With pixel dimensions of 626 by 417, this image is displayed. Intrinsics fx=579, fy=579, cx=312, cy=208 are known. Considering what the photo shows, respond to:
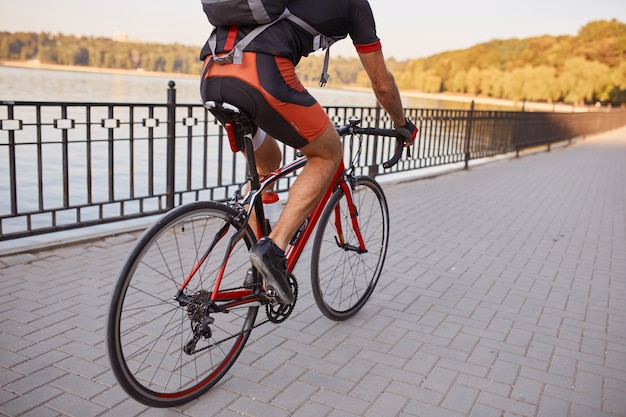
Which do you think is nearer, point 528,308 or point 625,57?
point 528,308

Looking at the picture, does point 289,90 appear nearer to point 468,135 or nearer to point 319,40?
point 319,40

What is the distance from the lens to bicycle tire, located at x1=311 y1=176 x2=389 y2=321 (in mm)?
3425

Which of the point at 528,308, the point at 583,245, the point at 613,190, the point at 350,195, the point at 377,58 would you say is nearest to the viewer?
the point at 377,58

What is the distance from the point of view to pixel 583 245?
246 inches

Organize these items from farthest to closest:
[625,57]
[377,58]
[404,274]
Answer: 1. [625,57]
2. [404,274]
3. [377,58]

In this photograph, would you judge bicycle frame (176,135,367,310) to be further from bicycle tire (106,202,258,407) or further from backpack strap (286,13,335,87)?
backpack strap (286,13,335,87)

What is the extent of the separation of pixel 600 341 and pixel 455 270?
151 centimetres

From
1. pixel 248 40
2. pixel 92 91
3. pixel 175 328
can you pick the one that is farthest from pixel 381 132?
pixel 92 91

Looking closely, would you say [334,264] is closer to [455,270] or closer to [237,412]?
[455,270]

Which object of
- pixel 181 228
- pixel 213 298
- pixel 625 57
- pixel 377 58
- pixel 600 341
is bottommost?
pixel 600 341

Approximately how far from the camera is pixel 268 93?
2.50 meters

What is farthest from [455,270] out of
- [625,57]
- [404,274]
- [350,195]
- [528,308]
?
[625,57]

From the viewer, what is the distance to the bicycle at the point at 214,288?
7.89 feet

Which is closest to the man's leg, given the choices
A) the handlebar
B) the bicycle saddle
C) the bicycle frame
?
the bicycle frame
